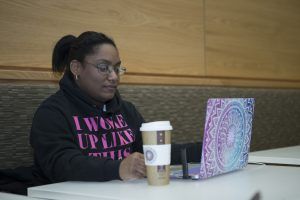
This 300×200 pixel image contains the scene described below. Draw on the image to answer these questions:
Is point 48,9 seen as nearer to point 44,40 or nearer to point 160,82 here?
point 44,40

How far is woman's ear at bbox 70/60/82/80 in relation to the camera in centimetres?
161

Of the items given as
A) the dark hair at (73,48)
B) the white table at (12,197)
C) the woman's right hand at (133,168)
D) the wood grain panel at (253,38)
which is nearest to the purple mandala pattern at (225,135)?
the woman's right hand at (133,168)

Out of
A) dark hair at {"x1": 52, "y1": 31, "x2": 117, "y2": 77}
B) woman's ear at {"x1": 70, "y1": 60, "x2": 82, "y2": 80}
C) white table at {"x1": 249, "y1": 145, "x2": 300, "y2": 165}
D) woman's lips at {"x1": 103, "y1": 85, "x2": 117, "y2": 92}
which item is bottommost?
white table at {"x1": 249, "y1": 145, "x2": 300, "y2": 165}

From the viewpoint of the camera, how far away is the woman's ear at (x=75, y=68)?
5.27 ft

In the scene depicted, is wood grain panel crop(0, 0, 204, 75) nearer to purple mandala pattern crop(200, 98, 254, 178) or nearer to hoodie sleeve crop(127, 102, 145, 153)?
hoodie sleeve crop(127, 102, 145, 153)

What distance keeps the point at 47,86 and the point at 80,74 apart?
122 mm

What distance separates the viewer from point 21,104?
4.95 feet

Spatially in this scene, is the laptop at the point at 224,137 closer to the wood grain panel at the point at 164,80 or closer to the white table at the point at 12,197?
the white table at the point at 12,197

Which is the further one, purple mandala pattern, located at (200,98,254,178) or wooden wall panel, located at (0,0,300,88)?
wooden wall panel, located at (0,0,300,88)

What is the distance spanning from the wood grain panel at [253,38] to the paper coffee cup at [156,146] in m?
1.38

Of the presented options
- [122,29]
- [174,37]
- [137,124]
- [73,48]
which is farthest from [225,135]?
[174,37]

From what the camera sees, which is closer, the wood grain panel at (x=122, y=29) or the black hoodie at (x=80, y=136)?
the black hoodie at (x=80, y=136)

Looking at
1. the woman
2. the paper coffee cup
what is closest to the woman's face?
the woman

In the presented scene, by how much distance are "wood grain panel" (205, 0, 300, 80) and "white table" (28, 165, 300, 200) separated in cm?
127
